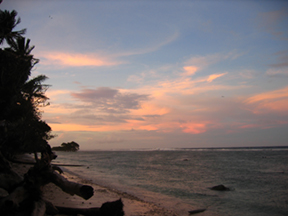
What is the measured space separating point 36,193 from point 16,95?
12541 millimetres

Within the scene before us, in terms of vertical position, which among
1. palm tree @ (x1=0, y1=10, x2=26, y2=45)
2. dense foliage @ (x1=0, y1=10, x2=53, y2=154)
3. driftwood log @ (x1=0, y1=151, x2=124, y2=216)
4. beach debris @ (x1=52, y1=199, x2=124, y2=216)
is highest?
palm tree @ (x1=0, y1=10, x2=26, y2=45)

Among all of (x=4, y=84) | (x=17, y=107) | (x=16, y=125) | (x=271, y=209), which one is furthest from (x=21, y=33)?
(x=271, y=209)

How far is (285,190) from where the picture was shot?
71.6 feet

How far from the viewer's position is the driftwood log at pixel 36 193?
229 inches

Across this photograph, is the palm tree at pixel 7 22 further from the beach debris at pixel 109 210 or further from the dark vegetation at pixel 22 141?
the beach debris at pixel 109 210

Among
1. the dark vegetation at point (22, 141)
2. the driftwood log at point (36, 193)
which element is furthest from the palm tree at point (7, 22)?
the driftwood log at point (36, 193)

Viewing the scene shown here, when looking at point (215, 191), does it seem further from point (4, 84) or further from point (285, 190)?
point (4, 84)

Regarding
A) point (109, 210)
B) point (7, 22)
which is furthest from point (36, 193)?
point (7, 22)

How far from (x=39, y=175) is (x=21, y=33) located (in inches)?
686

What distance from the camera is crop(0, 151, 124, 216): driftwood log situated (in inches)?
229

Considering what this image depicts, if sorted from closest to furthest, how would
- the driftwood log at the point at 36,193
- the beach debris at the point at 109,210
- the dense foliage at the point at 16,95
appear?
the driftwood log at the point at 36,193
the beach debris at the point at 109,210
the dense foliage at the point at 16,95

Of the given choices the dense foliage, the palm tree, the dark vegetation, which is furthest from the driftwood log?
the palm tree

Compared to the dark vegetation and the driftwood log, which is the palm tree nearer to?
the dark vegetation

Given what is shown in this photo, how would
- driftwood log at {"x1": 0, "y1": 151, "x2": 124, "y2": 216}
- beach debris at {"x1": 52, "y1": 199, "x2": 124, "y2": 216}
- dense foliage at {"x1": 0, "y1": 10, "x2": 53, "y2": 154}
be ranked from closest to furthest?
driftwood log at {"x1": 0, "y1": 151, "x2": 124, "y2": 216}, beach debris at {"x1": 52, "y1": 199, "x2": 124, "y2": 216}, dense foliage at {"x1": 0, "y1": 10, "x2": 53, "y2": 154}
